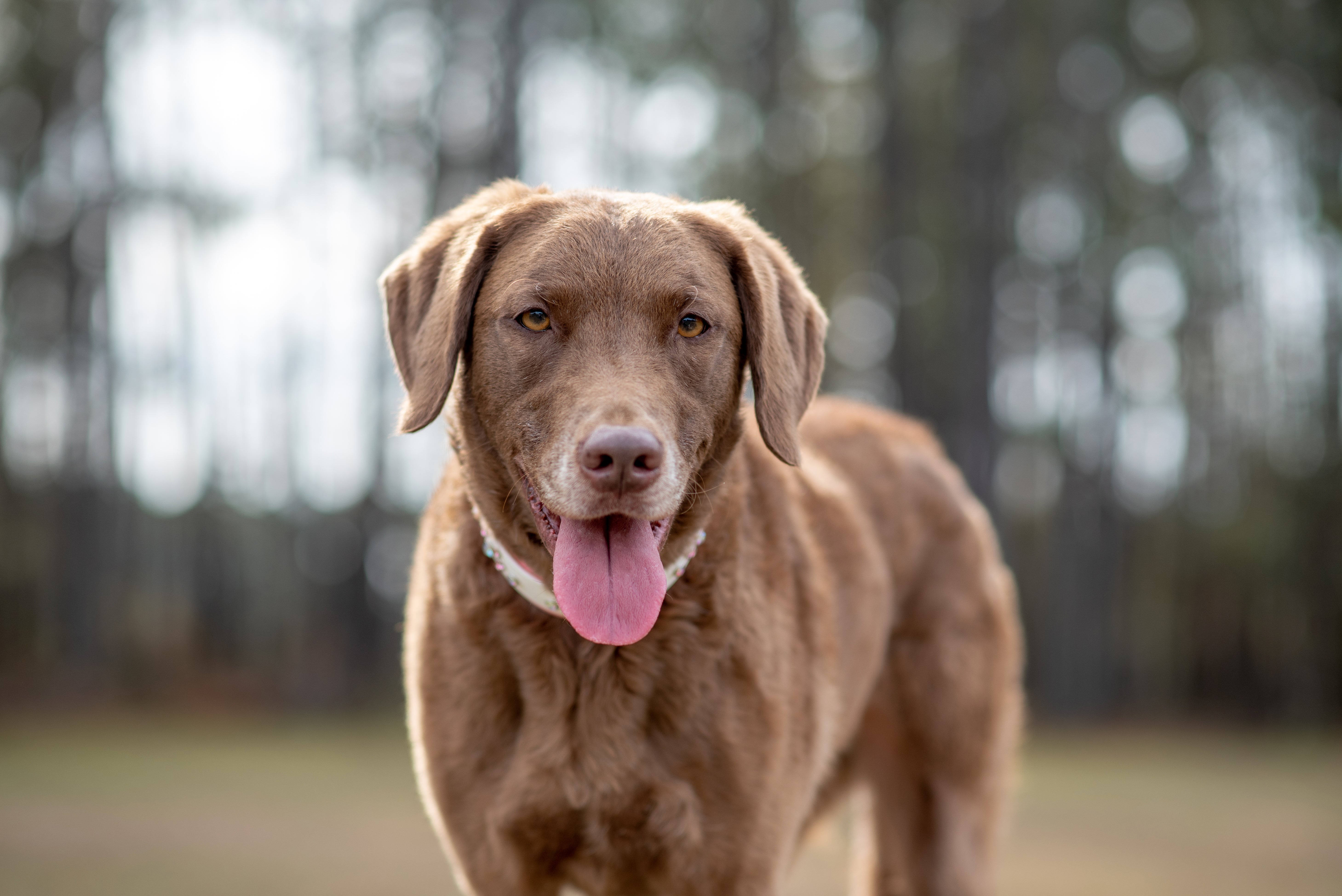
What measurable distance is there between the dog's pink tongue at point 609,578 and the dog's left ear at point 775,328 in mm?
522

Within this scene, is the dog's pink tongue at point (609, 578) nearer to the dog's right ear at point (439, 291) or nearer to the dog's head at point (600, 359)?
the dog's head at point (600, 359)

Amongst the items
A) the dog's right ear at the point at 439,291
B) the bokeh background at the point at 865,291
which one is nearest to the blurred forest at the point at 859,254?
the bokeh background at the point at 865,291

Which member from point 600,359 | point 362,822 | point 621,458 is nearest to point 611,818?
point 621,458

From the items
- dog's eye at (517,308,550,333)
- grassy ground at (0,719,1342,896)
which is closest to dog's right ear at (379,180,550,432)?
dog's eye at (517,308,550,333)

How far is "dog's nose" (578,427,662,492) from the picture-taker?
8.08ft

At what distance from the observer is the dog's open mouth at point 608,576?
2.68 meters

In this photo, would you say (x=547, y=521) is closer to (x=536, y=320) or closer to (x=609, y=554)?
(x=609, y=554)

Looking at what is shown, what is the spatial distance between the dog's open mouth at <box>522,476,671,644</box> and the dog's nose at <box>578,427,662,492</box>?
0.20m

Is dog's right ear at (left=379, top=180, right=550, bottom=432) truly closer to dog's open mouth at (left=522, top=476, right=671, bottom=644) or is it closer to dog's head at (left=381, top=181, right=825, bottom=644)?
dog's head at (left=381, top=181, right=825, bottom=644)

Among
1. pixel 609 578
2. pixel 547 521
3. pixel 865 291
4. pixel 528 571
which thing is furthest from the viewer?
pixel 865 291

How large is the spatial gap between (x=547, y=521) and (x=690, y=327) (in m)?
0.67

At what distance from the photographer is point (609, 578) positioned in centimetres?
272

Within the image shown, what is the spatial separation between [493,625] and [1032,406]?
17171 millimetres

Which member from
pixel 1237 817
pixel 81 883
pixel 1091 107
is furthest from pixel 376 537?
pixel 1091 107
